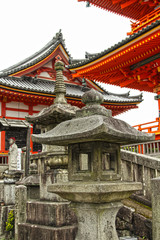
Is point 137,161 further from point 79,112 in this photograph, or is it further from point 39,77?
point 39,77

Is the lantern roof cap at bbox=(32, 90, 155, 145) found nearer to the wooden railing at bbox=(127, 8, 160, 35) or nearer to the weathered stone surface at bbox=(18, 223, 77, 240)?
the weathered stone surface at bbox=(18, 223, 77, 240)

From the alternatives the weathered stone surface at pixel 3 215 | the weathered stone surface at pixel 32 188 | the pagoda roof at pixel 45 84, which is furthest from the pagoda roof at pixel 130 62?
the weathered stone surface at pixel 3 215

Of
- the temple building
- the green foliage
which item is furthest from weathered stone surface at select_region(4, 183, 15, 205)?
the temple building

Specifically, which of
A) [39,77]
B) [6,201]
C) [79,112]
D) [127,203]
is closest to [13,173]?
[6,201]

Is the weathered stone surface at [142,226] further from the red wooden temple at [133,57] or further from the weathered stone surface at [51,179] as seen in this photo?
the red wooden temple at [133,57]

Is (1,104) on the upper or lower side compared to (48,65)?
lower

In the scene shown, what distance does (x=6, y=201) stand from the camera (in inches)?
331

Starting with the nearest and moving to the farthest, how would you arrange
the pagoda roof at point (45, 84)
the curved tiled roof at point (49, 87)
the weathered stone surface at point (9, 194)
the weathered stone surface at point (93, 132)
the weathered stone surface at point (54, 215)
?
the weathered stone surface at point (93, 132) → the weathered stone surface at point (54, 215) → the weathered stone surface at point (9, 194) → the pagoda roof at point (45, 84) → the curved tiled roof at point (49, 87)

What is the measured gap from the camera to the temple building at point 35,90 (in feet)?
45.7

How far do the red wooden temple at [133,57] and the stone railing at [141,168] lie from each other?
4045 mm

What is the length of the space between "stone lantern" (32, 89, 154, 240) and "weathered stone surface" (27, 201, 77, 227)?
1242 millimetres

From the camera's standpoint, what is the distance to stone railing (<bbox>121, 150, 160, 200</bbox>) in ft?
18.6

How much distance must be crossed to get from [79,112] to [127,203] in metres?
2.71

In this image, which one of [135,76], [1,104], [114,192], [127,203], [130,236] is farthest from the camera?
[1,104]
